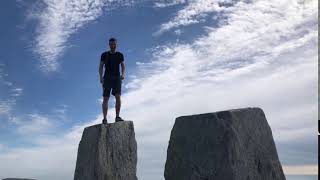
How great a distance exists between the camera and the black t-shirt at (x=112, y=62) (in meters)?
11.7

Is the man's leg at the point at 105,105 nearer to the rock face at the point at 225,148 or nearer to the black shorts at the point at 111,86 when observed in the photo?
the black shorts at the point at 111,86

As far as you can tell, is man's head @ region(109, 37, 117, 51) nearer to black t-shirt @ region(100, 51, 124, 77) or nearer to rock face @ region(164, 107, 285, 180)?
black t-shirt @ region(100, 51, 124, 77)

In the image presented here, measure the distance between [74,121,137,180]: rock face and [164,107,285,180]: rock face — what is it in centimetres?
227

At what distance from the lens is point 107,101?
11.7 metres

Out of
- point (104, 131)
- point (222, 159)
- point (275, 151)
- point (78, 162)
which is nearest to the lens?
point (222, 159)

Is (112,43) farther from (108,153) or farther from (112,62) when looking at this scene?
(108,153)

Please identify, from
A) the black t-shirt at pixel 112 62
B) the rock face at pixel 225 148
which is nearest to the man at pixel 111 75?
the black t-shirt at pixel 112 62

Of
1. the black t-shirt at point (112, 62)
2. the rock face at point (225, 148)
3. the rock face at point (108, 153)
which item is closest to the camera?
the rock face at point (225, 148)

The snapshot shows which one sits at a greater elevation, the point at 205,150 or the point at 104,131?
the point at 104,131

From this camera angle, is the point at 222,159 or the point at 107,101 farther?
the point at 107,101

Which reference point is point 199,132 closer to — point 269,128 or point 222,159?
point 222,159

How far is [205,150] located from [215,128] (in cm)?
49

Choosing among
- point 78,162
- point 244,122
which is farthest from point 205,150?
point 78,162

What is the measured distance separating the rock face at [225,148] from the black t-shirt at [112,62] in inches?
108
